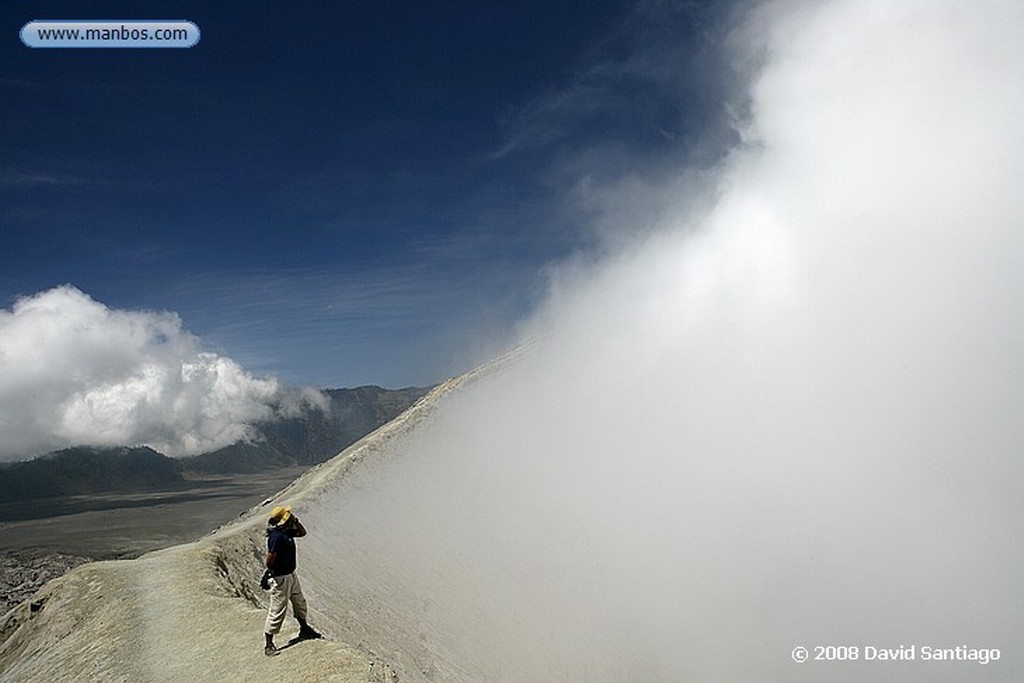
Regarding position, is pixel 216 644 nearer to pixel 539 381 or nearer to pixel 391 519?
pixel 391 519

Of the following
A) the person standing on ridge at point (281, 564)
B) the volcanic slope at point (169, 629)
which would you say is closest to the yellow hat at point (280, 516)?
the person standing on ridge at point (281, 564)

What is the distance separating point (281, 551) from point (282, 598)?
60.4 inches

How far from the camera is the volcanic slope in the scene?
1783 cm

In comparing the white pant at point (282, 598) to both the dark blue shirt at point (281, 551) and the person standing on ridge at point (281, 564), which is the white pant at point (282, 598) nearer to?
the person standing on ridge at point (281, 564)

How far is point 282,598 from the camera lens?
17.4 m

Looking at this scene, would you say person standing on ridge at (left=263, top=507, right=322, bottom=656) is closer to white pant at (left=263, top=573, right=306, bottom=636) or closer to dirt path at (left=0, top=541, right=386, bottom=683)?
white pant at (left=263, top=573, right=306, bottom=636)

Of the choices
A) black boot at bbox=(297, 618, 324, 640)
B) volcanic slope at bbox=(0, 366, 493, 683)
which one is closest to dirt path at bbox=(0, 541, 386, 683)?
volcanic slope at bbox=(0, 366, 493, 683)

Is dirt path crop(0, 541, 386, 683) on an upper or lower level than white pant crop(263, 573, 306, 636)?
lower

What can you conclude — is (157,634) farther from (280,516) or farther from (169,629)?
(280,516)

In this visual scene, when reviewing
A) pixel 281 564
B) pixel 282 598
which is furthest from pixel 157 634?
pixel 281 564

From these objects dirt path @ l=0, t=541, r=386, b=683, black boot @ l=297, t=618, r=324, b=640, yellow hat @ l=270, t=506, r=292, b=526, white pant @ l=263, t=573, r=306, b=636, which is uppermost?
yellow hat @ l=270, t=506, r=292, b=526

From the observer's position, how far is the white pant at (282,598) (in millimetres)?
17156

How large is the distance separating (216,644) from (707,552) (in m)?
82.6

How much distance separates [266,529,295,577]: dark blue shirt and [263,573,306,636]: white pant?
0.26 meters
